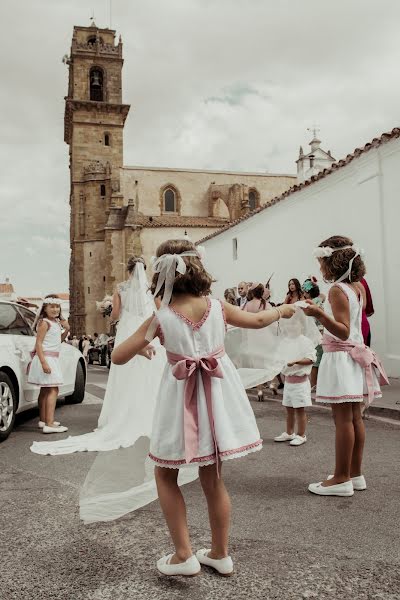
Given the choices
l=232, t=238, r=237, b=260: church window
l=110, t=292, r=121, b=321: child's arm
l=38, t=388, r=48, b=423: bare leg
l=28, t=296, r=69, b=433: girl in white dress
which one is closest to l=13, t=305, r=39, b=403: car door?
l=28, t=296, r=69, b=433: girl in white dress

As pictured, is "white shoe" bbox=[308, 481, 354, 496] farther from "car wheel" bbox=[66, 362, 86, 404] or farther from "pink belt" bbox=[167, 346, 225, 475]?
"car wheel" bbox=[66, 362, 86, 404]

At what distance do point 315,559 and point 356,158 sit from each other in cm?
1144

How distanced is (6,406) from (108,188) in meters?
39.9

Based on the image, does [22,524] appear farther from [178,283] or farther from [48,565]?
[178,283]

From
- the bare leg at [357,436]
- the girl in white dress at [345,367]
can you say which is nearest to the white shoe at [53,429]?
the girl in white dress at [345,367]

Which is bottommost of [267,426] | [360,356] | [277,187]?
[267,426]

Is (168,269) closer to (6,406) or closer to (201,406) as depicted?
(201,406)

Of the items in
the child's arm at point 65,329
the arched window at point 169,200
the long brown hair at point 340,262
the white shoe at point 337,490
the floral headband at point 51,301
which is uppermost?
the arched window at point 169,200

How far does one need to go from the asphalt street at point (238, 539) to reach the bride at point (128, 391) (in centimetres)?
54

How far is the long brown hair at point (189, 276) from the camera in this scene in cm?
278

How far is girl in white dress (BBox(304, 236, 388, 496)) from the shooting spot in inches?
155

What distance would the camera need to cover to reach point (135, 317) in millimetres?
6559

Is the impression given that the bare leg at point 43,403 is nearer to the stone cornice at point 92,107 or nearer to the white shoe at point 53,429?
the white shoe at point 53,429

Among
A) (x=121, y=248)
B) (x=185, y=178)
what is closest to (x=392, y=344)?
(x=121, y=248)
